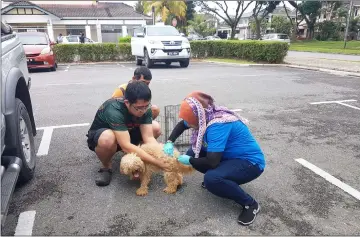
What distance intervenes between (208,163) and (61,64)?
15.6 metres

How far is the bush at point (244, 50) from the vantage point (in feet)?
47.1

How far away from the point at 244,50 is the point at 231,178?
14.3 m

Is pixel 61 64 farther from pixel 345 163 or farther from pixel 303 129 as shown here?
pixel 345 163

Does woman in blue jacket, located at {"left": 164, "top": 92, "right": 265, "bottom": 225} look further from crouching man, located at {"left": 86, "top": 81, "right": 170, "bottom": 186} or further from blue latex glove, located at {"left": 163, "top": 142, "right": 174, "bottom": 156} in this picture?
crouching man, located at {"left": 86, "top": 81, "right": 170, "bottom": 186}

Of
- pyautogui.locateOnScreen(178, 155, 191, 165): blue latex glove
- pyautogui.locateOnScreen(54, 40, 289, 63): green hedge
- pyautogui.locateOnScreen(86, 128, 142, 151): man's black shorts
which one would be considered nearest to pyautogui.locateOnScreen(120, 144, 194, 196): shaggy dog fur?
pyautogui.locateOnScreen(178, 155, 191, 165): blue latex glove

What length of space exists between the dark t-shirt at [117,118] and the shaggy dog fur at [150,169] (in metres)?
0.29

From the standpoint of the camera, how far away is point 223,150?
240cm

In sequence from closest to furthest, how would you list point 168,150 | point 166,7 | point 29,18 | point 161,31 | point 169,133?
point 168,150 → point 169,133 → point 161,31 → point 29,18 → point 166,7

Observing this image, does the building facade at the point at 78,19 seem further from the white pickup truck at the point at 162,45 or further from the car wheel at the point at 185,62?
the car wheel at the point at 185,62

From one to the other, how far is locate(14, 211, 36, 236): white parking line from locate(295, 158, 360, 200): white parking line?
287cm

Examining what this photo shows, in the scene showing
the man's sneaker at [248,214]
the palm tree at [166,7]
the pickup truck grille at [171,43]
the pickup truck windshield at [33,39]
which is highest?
the palm tree at [166,7]

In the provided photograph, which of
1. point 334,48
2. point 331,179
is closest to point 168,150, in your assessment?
point 331,179

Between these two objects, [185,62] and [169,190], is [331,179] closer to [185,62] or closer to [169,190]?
[169,190]

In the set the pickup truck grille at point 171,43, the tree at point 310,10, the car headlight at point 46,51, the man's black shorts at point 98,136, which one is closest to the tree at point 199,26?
the tree at point 310,10
